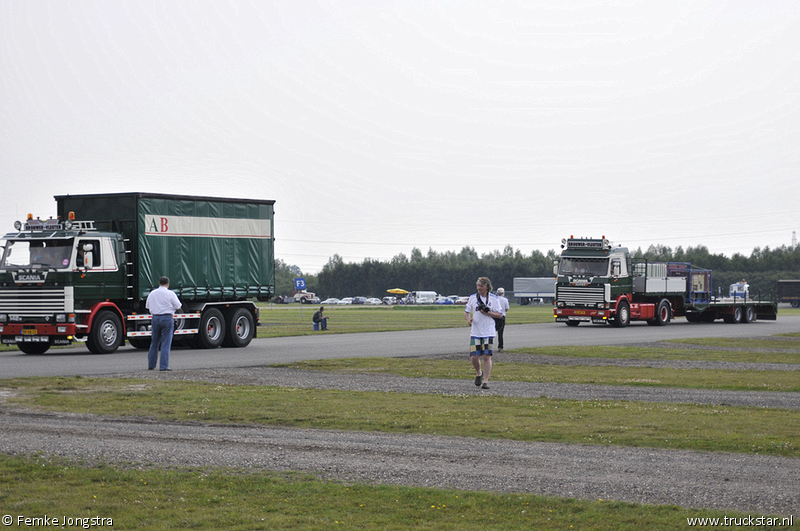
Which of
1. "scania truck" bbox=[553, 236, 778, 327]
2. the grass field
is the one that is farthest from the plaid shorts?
"scania truck" bbox=[553, 236, 778, 327]

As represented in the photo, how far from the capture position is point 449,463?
30.7ft

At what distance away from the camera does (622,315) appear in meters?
44.4

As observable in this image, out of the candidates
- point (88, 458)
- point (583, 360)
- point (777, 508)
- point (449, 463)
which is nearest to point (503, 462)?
point (449, 463)

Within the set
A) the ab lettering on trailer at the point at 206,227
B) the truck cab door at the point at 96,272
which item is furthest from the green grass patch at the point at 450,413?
the ab lettering on trailer at the point at 206,227

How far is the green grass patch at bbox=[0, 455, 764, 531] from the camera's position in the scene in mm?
7008

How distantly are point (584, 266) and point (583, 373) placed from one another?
23.9m

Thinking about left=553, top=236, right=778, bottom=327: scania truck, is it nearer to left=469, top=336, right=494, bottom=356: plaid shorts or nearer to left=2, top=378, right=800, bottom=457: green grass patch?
left=469, top=336, right=494, bottom=356: plaid shorts

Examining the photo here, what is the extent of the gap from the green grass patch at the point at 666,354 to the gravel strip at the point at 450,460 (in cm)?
1528

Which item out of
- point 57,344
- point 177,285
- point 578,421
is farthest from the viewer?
point 177,285

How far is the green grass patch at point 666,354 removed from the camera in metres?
24.8

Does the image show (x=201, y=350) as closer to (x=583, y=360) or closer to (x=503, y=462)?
(x=583, y=360)

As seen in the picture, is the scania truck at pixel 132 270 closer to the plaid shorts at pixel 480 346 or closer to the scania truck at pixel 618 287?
the plaid shorts at pixel 480 346

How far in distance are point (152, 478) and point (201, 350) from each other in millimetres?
19656

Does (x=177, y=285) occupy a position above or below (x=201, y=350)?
above
